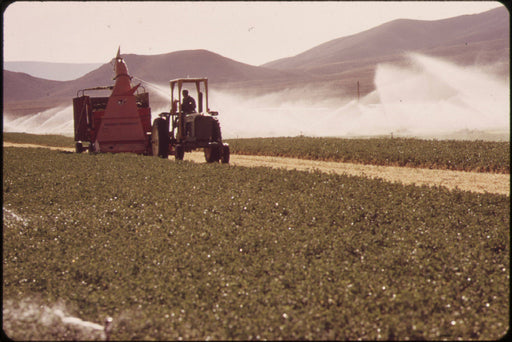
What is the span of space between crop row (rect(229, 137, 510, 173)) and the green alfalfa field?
861cm

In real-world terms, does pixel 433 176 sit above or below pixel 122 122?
below

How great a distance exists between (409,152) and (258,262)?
15921mm

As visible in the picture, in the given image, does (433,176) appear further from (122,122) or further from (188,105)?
(122,122)

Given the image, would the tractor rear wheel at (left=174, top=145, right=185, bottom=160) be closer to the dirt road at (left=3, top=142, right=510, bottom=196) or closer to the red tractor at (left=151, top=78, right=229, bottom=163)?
the red tractor at (left=151, top=78, right=229, bottom=163)

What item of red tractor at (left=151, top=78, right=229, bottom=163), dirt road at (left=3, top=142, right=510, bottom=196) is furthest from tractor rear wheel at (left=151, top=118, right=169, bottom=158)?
dirt road at (left=3, top=142, right=510, bottom=196)

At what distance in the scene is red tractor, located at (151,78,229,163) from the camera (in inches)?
749

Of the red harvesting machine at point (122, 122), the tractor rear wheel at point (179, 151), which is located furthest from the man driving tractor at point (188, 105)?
the red harvesting machine at point (122, 122)

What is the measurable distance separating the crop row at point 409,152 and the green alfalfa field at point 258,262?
861 centimetres

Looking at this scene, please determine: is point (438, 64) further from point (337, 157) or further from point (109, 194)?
point (109, 194)

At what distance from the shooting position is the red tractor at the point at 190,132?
62.4 ft

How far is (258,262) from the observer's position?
7062mm

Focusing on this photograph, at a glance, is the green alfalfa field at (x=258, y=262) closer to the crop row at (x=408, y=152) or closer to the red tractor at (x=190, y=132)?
the red tractor at (x=190, y=132)

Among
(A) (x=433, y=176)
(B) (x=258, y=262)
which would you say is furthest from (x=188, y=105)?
(B) (x=258, y=262)

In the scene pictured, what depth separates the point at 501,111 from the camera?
50.1 metres
